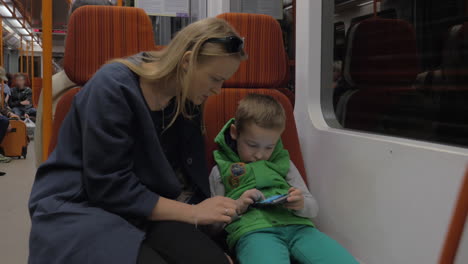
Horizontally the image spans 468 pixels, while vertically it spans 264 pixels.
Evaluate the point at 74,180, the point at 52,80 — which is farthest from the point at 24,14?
the point at 74,180

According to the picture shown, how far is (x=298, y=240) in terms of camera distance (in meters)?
1.53

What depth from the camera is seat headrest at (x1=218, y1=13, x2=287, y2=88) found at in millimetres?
1884

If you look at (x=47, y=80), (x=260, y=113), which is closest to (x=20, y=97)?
(x=47, y=80)

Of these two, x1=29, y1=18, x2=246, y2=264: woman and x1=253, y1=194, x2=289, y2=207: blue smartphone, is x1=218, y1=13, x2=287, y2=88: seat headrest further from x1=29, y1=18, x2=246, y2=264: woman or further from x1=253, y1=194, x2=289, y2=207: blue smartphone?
x1=253, y1=194, x2=289, y2=207: blue smartphone

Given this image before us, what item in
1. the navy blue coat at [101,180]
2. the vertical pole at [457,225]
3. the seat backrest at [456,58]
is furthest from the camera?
the seat backrest at [456,58]

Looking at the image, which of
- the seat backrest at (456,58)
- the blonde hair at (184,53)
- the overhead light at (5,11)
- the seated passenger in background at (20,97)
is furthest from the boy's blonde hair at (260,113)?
the overhead light at (5,11)

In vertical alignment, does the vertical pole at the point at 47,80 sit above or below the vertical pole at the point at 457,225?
above

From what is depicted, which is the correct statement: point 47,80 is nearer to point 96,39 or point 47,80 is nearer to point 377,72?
point 96,39

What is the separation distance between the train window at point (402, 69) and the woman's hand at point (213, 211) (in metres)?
0.71

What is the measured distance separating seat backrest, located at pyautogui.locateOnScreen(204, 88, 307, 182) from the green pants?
435 mm

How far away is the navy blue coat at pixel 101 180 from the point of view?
1.11 m

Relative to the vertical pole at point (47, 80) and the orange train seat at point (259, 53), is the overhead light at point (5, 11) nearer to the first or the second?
the vertical pole at point (47, 80)

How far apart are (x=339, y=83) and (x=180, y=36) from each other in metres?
0.94

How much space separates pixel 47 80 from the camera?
1.77 m
